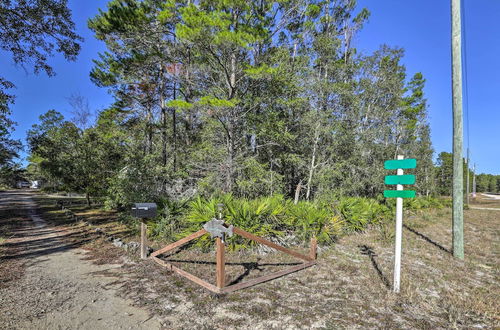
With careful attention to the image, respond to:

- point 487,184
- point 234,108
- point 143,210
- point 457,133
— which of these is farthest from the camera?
point 487,184

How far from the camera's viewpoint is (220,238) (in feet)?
12.2

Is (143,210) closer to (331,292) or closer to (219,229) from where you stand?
(219,229)

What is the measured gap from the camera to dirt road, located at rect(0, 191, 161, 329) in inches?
119

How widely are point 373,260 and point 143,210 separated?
17.8 feet

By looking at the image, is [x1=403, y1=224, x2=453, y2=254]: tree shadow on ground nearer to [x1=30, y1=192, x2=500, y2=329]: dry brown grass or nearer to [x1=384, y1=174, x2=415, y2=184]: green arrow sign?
[x1=30, y1=192, x2=500, y2=329]: dry brown grass

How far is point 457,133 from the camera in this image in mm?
6031

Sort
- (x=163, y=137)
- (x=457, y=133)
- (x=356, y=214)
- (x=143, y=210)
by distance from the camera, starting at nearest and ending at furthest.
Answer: (x=143, y=210) < (x=457, y=133) < (x=356, y=214) < (x=163, y=137)

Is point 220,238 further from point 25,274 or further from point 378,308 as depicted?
point 25,274

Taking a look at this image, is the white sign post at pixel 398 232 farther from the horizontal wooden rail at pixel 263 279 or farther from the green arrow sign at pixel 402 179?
the horizontal wooden rail at pixel 263 279

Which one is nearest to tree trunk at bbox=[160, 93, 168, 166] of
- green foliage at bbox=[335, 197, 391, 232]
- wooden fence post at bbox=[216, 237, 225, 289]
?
green foliage at bbox=[335, 197, 391, 232]

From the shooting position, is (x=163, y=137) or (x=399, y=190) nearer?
(x=399, y=190)

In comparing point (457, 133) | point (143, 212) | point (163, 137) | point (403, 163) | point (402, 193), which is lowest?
point (143, 212)

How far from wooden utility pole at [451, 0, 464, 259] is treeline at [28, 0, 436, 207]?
5.39 metres

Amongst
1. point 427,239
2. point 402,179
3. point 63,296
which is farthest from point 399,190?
point 427,239
